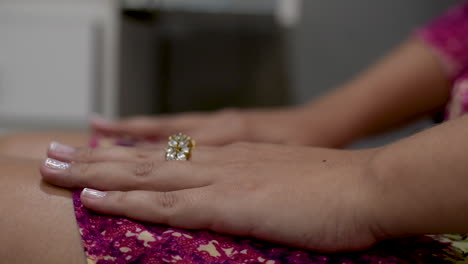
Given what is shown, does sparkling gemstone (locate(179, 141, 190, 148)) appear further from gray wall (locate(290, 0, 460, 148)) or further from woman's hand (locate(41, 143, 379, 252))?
gray wall (locate(290, 0, 460, 148))

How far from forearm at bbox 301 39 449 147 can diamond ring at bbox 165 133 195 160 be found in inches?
19.4

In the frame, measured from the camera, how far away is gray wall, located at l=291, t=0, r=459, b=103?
2.23 meters

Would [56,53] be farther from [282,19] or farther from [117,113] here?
[282,19]

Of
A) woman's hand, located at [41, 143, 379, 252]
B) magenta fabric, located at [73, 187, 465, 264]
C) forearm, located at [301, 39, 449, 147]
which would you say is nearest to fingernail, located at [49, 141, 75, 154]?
woman's hand, located at [41, 143, 379, 252]

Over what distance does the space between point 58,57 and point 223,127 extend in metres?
0.95

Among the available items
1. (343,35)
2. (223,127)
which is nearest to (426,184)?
(223,127)

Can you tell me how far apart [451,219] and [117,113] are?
1.37 metres

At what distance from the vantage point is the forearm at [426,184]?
1.27 feet

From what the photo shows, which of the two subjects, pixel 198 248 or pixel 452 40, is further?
pixel 452 40

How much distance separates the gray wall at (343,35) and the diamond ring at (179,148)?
1820 mm

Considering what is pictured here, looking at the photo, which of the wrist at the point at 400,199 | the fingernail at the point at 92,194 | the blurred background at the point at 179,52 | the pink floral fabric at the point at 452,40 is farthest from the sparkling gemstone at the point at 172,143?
the blurred background at the point at 179,52

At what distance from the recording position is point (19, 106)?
1.60 metres

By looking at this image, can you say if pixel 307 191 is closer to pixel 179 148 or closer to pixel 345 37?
pixel 179 148

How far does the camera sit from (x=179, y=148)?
547mm
